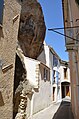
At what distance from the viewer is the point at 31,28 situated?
17.8 meters

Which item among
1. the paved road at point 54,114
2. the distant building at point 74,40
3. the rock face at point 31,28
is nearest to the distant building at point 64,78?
the rock face at point 31,28

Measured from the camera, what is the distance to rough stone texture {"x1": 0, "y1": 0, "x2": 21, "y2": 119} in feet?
15.9

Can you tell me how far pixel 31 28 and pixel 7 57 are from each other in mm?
13119

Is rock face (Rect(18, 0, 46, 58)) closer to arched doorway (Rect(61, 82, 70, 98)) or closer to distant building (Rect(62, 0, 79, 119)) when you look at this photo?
distant building (Rect(62, 0, 79, 119))

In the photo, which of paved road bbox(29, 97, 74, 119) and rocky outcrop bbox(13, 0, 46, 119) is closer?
paved road bbox(29, 97, 74, 119)

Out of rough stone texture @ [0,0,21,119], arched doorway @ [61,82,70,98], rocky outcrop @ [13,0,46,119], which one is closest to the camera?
rough stone texture @ [0,0,21,119]

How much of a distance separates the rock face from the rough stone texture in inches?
442

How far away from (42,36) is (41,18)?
2.27m

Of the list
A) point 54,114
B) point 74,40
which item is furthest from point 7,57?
point 54,114

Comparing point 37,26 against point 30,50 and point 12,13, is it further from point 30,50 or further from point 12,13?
point 12,13

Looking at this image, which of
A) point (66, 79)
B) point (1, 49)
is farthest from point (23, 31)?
point (66, 79)

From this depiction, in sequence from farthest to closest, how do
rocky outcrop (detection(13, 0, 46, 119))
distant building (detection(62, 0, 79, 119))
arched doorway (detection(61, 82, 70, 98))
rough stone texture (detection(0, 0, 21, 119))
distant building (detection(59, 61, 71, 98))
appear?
arched doorway (detection(61, 82, 70, 98)) < distant building (detection(59, 61, 71, 98)) < rocky outcrop (detection(13, 0, 46, 119)) < distant building (detection(62, 0, 79, 119)) < rough stone texture (detection(0, 0, 21, 119))

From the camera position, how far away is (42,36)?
66.7 feet

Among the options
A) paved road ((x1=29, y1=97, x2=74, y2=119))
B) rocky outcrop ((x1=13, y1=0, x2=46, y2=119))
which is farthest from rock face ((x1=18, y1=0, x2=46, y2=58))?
paved road ((x1=29, y1=97, x2=74, y2=119))
